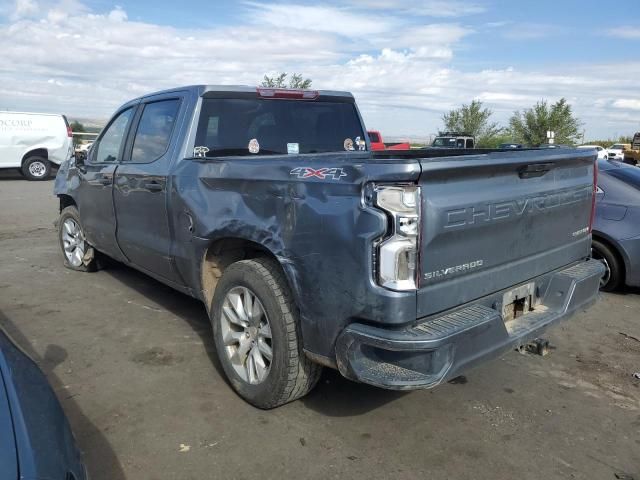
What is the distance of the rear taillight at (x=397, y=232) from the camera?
8.40 feet

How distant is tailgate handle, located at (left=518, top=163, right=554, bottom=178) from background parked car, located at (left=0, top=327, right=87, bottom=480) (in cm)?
253

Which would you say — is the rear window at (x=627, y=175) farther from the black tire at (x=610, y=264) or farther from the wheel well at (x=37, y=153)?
the wheel well at (x=37, y=153)

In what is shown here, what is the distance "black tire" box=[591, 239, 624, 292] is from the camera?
5945 millimetres

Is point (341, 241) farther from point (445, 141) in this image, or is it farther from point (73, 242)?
point (445, 141)

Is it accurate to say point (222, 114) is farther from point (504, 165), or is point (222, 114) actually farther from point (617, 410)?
point (617, 410)

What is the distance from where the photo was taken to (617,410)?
3.54m

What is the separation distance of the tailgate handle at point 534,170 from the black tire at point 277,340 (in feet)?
4.78

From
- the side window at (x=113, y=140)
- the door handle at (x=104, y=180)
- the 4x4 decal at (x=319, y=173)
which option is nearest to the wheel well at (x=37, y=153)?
the side window at (x=113, y=140)

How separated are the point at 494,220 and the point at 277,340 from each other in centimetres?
133

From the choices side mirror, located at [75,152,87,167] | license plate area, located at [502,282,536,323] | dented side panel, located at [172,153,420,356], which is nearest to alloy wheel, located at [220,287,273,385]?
dented side panel, located at [172,153,420,356]

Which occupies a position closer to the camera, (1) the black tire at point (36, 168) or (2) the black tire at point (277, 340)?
(2) the black tire at point (277, 340)

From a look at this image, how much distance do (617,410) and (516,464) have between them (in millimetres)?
1054

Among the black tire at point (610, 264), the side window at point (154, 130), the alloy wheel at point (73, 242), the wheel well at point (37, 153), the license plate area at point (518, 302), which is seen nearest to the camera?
the license plate area at point (518, 302)

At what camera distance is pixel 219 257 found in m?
3.86
